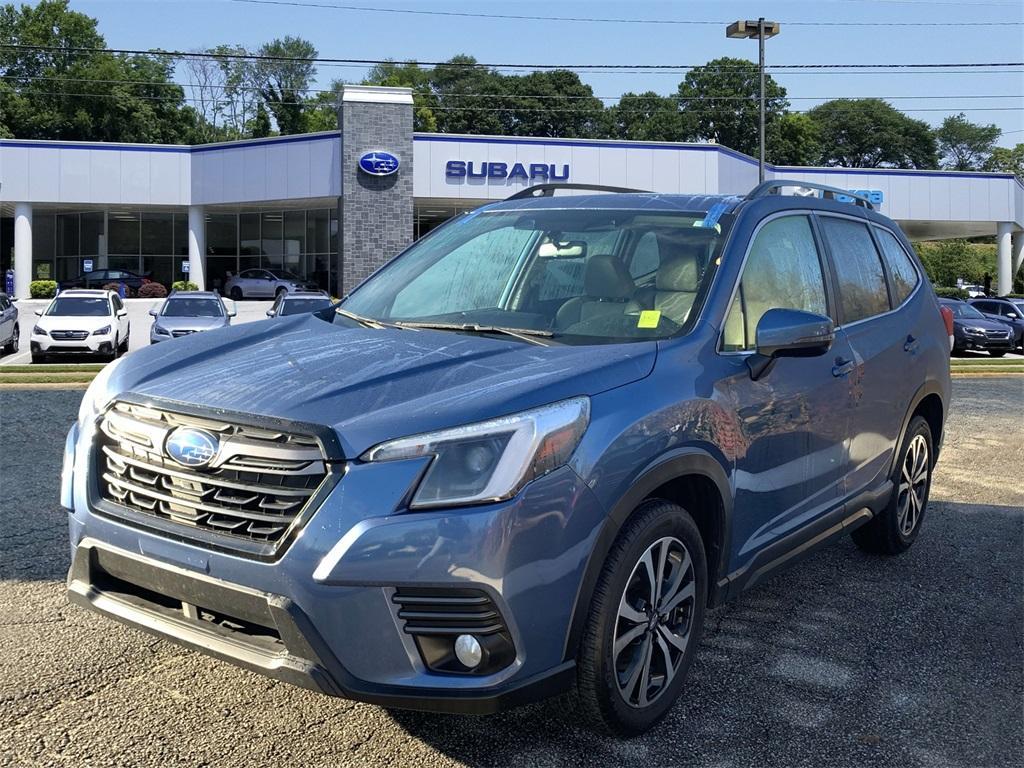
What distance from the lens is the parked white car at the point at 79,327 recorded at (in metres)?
20.1

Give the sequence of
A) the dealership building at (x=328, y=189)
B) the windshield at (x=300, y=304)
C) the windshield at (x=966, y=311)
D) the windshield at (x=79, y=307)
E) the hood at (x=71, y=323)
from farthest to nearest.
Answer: the dealership building at (x=328, y=189) < the windshield at (x=966, y=311) < the windshield at (x=79, y=307) < the hood at (x=71, y=323) < the windshield at (x=300, y=304)

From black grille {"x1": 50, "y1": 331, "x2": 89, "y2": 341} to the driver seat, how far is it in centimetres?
1861

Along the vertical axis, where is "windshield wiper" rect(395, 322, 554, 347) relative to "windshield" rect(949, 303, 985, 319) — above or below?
below

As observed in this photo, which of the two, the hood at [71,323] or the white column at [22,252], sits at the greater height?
the white column at [22,252]

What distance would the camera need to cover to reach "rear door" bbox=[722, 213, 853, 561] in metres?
3.71

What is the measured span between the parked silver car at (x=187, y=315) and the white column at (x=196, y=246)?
70.0 feet

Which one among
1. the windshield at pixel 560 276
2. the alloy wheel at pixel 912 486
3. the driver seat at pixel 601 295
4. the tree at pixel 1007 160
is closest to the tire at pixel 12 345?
the windshield at pixel 560 276

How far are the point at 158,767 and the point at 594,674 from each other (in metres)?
1.36

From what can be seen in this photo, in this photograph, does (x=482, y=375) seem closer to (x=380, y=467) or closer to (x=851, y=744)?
(x=380, y=467)

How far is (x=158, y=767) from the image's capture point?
3012 mm

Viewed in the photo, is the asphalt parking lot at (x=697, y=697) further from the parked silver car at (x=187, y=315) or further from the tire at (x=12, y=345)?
the tire at (x=12, y=345)

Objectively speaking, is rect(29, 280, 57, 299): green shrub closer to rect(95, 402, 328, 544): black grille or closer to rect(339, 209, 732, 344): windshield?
rect(339, 209, 732, 344): windshield

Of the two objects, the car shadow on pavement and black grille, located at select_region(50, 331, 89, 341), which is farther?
black grille, located at select_region(50, 331, 89, 341)

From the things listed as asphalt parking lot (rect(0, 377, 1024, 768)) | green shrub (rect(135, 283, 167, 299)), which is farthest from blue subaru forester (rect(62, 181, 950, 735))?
green shrub (rect(135, 283, 167, 299))
